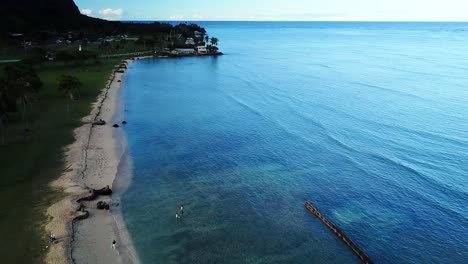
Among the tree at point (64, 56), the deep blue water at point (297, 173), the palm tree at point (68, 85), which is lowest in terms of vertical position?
the deep blue water at point (297, 173)

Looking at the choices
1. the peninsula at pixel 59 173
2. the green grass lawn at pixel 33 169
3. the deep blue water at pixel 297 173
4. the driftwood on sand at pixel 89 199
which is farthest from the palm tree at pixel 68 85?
the driftwood on sand at pixel 89 199

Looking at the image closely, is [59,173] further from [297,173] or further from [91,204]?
[297,173]

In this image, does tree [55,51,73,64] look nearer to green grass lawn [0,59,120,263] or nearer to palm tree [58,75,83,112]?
green grass lawn [0,59,120,263]

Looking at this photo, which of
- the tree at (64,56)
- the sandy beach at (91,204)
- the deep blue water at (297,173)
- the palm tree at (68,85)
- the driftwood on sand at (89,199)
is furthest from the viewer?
the tree at (64,56)

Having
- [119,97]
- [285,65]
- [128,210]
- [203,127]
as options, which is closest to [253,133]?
[203,127]

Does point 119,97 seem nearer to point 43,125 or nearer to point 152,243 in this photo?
point 43,125

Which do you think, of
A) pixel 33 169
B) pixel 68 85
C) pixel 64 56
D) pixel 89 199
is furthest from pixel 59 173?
pixel 64 56

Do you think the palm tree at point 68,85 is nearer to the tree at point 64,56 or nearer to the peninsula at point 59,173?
the peninsula at point 59,173
